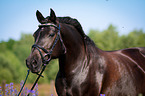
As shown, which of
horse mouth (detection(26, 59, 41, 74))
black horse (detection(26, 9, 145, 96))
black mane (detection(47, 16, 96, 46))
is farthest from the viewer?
black mane (detection(47, 16, 96, 46))

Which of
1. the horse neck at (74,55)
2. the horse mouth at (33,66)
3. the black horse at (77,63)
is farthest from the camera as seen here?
the horse neck at (74,55)

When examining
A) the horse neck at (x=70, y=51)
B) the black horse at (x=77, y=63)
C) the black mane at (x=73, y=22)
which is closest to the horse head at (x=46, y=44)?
the black horse at (x=77, y=63)

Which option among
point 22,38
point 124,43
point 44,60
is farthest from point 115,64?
point 22,38

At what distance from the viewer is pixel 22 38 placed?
70.7 metres

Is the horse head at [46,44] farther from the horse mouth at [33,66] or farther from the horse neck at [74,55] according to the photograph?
the horse neck at [74,55]

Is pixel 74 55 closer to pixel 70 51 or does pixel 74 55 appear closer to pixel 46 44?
pixel 70 51

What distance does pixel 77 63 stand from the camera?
146 inches

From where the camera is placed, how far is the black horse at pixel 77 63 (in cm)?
343

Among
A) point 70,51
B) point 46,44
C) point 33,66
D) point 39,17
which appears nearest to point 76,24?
point 70,51

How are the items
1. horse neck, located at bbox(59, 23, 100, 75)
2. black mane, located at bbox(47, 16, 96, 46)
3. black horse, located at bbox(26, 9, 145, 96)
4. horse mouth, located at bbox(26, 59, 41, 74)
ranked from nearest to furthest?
horse mouth, located at bbox(26, 59, 41, 74), black horse, located at bbox(26, 9, 145, 96), horse neck, located at bbox(59, 23, 100, 75), black mane, located at bbox(47, 16, 96, 46)

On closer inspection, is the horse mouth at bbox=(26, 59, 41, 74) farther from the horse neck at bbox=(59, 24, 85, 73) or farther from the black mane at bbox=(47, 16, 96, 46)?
the black mane at bbox=(47, 16, 96, 46)

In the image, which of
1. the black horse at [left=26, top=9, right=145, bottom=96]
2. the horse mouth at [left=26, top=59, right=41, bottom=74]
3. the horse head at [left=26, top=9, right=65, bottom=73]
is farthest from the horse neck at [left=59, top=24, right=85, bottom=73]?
the horse mouth at [left=26, top=59, right=41, bottom=74]

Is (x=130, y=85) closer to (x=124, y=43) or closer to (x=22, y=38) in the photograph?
(x=124, y=43)

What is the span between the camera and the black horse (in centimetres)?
343
